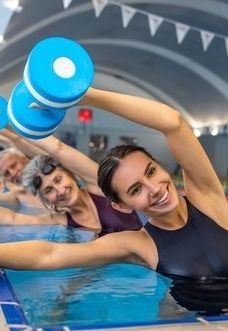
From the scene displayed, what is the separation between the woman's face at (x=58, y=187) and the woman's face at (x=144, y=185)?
1.52 metres

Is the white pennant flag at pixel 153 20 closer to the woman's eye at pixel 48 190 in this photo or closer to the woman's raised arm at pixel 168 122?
the woman's eye at pixel 48 190

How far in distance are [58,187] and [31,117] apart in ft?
5.89

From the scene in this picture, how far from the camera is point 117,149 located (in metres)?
2.47

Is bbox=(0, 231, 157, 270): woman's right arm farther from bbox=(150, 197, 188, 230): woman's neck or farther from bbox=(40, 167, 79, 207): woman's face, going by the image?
bbox=(40, 167, 79, 207): woman's face

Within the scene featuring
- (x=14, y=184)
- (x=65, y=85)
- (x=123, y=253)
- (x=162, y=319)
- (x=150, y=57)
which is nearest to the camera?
(x=65, y=85)

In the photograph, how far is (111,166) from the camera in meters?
2.39

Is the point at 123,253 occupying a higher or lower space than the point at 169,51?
lower

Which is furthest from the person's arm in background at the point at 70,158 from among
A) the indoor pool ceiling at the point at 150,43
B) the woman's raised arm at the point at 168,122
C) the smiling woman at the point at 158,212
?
the indoor pool ceiling at the point at 150,43

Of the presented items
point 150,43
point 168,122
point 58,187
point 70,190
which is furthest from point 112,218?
point 150,43

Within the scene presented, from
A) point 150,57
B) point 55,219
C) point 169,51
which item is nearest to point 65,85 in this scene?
point 55,219

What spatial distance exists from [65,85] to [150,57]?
19940 millimetres

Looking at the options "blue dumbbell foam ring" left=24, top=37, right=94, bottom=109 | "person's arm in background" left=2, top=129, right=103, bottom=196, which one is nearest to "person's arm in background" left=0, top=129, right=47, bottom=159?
"person's arm in background" left=2, top=129, right=103, bottom=196

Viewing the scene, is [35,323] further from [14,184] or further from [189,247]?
[14,184]

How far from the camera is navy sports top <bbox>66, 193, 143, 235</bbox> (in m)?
4.16
